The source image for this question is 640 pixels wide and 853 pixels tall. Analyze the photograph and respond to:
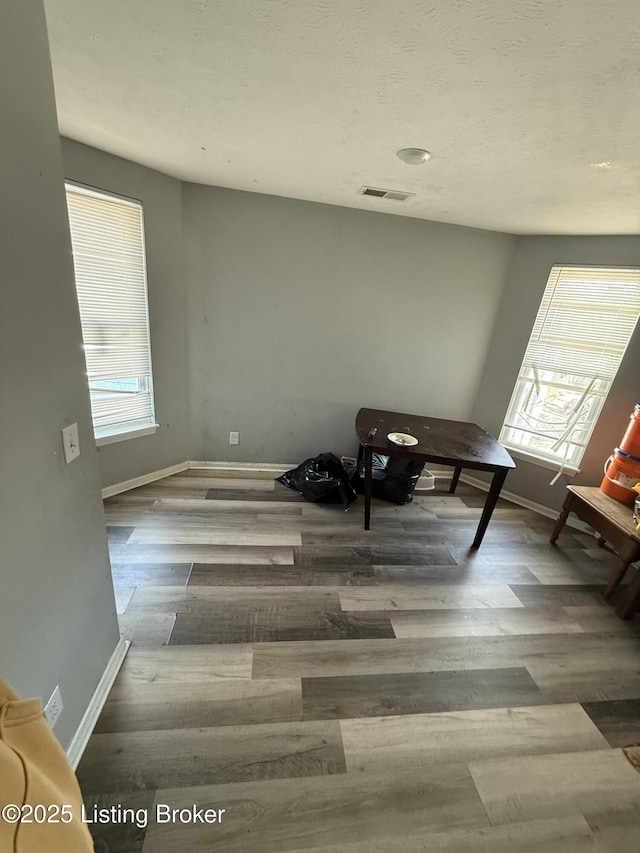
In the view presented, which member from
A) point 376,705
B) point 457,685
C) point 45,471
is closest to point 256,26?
point 45,471

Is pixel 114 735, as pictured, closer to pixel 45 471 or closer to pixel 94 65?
pixel 45 471

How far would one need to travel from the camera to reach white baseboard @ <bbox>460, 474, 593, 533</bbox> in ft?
8.91

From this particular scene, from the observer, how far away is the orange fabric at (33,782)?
439 mm

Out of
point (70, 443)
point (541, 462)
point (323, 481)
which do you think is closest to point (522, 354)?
point (541, 462)

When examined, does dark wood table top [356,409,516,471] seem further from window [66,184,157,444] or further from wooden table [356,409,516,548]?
window [66,184,157,444]

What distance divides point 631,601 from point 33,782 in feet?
8.63

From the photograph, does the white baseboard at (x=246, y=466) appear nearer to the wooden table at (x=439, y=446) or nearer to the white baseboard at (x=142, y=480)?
the white baseboard at (x=142, y=480)

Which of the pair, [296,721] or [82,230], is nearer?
[296,721]

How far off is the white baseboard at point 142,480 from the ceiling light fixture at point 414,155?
106 inches

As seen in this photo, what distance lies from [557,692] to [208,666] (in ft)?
5.16

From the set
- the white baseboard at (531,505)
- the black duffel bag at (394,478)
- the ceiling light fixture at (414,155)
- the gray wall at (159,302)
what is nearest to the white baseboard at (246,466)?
the gray wall at (159,302)

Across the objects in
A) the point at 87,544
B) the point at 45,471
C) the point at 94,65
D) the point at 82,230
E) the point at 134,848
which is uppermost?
the point at 94,65

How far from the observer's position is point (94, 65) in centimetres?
111

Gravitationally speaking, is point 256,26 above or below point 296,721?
above
